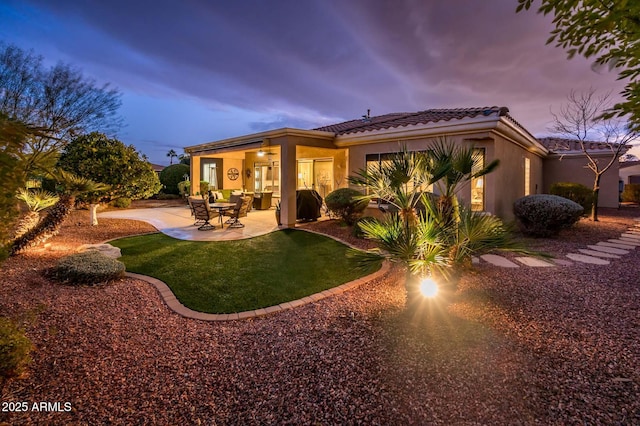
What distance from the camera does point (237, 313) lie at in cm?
431

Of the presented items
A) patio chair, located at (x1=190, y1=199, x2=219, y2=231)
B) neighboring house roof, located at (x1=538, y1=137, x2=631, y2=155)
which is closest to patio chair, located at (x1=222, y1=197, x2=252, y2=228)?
patio chair, located at (x1=190, y1=199, x2=219, y2=231)

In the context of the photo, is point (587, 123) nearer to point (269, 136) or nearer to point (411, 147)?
point (411, 147)

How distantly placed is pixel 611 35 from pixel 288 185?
363 inches

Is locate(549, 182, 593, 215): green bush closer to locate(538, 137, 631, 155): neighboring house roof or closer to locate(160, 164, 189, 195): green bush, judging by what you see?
locate(538, 137, 631, 155): neighboring house roof

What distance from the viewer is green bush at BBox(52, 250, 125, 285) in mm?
5145

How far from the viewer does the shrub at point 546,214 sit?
8.81 m

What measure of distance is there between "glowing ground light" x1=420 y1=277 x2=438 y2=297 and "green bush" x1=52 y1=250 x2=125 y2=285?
5.14 meters

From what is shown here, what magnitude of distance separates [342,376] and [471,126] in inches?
326

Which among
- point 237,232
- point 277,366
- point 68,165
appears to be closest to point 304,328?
point 277,366

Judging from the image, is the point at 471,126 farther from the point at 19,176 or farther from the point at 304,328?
the point at 19,176

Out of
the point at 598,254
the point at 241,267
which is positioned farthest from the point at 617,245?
the point at 241,267

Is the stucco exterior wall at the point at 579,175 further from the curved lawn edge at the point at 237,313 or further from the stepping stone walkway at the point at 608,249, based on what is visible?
the curved lawn edge at the point at 237,313

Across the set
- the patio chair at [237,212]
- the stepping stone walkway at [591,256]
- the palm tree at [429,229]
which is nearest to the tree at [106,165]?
the patio chair at [237,212]

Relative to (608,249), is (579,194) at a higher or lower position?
higher
